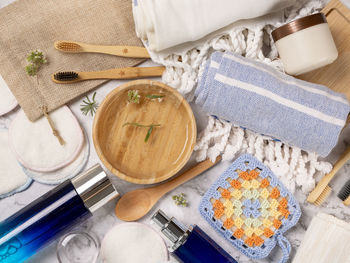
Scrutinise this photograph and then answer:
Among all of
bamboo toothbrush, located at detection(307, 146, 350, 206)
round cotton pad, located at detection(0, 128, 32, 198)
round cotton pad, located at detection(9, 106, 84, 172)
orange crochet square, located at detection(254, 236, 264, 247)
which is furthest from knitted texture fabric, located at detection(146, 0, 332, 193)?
round cotton pad, located at detection(0, 128, 32, 198)

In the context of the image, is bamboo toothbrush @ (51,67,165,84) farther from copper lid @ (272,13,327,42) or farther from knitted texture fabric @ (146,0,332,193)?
copper lid @ (272,13,327,42)

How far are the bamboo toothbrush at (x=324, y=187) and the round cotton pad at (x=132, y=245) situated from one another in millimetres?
330

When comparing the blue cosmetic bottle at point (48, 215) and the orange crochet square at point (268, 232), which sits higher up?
the blue cosmetic bottle at point (48, 215)

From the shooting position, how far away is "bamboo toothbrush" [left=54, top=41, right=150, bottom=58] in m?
0.78

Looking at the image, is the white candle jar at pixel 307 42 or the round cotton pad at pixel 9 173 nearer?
the white candle jar at pixel 307 42

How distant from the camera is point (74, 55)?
80cm

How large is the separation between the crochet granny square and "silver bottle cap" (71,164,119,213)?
208mm

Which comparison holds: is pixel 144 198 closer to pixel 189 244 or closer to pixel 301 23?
pixel 189 244

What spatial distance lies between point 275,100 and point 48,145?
475mm

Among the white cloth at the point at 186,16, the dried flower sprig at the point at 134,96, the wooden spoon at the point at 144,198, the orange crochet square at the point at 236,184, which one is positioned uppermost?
the white cloth at the point at 186,16

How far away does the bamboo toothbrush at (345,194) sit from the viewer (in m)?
0.78

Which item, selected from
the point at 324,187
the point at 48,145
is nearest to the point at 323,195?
the point at 324,187

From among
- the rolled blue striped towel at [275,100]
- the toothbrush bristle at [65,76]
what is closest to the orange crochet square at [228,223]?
the rolled blue striped towel at [275,100]

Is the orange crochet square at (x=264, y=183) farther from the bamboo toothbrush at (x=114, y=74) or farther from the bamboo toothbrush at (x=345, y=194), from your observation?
the bamboo toothbrush at (x=114, y=74)
